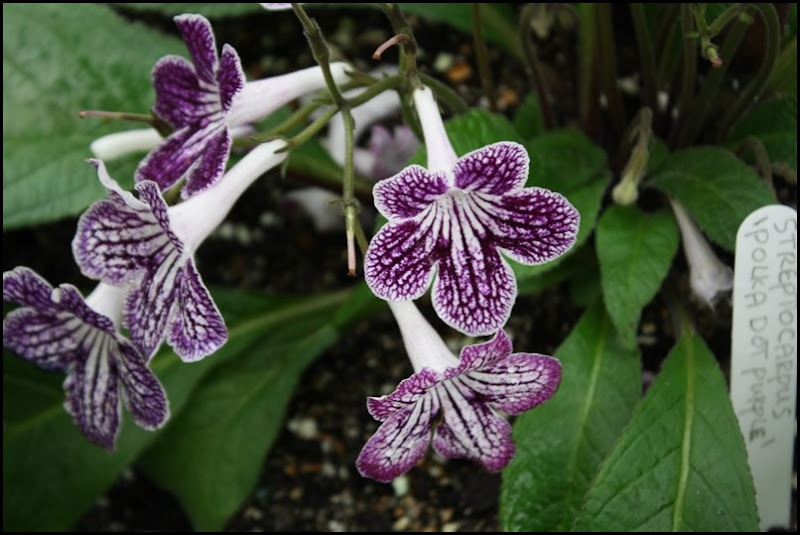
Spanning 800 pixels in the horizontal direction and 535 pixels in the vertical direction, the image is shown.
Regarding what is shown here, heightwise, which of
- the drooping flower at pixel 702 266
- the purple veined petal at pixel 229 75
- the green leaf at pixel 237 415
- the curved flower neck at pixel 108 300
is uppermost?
the purple veined petal at pixel 229 75

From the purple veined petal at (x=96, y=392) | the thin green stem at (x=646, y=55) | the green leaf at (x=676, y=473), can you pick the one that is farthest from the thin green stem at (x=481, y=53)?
the purple veined petal at (x=96, y=392)

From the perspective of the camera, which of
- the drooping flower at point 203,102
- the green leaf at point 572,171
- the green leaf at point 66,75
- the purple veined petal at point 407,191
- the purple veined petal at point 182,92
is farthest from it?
the green leaf at point 66,75

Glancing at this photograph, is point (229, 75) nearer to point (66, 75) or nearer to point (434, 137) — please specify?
point (434, 137)

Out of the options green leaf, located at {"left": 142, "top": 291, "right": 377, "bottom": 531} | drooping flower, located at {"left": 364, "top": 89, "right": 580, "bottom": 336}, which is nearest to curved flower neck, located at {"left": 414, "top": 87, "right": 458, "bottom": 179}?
drooping flower, located at {"left": 364, "top": 89, "right": 580, "bottom": 336}

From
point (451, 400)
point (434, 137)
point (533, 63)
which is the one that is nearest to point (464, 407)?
point (451, 400)

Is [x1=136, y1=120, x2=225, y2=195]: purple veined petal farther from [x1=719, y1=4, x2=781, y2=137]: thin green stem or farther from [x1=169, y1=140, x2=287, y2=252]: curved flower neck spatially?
[x1=719, y1=4, x2=781, y2=137]: thin green stem

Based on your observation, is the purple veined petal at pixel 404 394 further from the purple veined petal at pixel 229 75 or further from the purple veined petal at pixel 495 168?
the purple veined petal at pixel 229 75

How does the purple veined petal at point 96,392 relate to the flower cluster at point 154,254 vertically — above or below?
below
